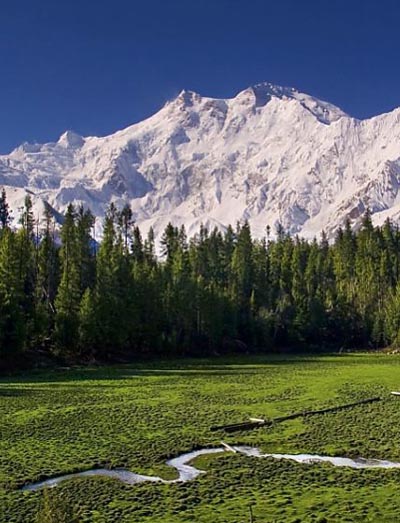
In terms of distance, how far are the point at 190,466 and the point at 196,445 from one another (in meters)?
3.70

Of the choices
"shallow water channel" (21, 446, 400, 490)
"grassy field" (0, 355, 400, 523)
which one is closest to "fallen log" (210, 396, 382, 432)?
"grassy field" (0, 355, 400, 523)

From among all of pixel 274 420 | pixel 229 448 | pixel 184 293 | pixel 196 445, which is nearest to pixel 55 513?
pixel 229 448

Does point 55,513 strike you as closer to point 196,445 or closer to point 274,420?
point 196,445

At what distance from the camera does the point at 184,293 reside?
108500 mm

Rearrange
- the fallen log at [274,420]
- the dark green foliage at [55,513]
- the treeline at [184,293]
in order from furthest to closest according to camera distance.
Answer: the treeline at [184,293]
the fallen log at [274,420]
the dark green foliage at [55,513]

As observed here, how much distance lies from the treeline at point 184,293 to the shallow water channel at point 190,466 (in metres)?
46.2

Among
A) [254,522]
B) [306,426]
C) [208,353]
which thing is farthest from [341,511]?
[208,353]

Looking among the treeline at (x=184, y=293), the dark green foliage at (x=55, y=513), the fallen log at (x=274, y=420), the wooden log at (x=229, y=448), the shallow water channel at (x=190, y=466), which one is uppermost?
the treeline at (x=184, y=293)

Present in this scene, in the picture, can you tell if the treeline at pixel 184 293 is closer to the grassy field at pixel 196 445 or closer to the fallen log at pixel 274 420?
the grassy field at pixel 196 445

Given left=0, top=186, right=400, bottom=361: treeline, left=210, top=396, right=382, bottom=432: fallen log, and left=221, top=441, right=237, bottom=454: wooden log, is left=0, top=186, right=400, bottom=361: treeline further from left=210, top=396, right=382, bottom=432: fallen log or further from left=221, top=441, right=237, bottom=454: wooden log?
left=221, top=441, right=237, bottom=454: wooden log

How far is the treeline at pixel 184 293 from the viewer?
277 ft

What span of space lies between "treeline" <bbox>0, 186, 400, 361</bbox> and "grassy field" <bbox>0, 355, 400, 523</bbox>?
77.8ft

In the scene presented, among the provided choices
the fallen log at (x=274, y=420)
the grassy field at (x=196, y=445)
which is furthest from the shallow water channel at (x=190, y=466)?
the fallen log at (x=274, y=420)

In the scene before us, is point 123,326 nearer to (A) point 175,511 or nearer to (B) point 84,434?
(B) point 84,434
